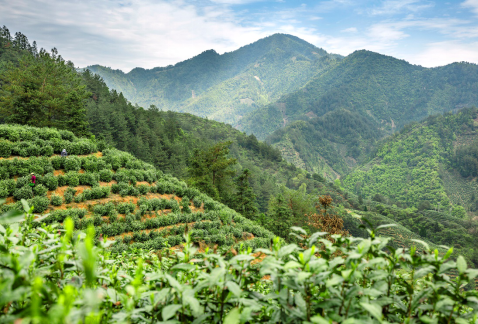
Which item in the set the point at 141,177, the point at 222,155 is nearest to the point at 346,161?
the point at 222,155

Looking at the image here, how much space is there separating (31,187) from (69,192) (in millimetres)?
1159

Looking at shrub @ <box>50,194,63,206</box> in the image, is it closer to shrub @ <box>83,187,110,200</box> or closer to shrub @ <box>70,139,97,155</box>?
shrub @ <box>83,187,110,200</box>

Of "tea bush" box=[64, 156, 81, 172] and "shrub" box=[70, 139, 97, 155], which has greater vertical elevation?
"shrub" box=[70, 139, 97, 155]

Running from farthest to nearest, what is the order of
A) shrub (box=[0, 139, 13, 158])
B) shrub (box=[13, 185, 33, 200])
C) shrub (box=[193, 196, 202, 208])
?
shrub (box=[193, 196, 202, 208]) < shrub (box=[0, 139, 13, 158]) < shrub (box=[13, 185, 33, 200])

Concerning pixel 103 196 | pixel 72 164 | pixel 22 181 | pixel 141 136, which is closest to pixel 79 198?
pixel 103 196

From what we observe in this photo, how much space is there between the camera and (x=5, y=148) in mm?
9758

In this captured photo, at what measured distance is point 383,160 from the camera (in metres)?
→ 139

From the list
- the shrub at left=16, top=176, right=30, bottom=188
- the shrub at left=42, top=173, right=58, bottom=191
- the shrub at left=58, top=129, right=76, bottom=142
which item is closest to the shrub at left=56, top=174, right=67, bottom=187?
the shrub at left=42, top=173, right=58, bottom=191

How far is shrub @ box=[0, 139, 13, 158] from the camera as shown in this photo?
380 inches

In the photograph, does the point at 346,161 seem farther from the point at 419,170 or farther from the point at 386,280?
the point at 386,280

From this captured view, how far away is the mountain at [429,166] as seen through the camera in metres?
108

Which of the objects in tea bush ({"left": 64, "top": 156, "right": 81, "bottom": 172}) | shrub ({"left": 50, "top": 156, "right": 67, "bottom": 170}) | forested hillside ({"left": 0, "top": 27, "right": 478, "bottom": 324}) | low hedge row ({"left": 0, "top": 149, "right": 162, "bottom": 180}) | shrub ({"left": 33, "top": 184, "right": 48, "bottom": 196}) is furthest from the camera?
tea bush ({"left": 64, "top": 156, "right": 81, "bottom": 172})

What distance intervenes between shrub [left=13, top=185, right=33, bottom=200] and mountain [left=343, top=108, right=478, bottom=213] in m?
115

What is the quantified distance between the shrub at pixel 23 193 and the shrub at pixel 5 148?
2.31 meters
